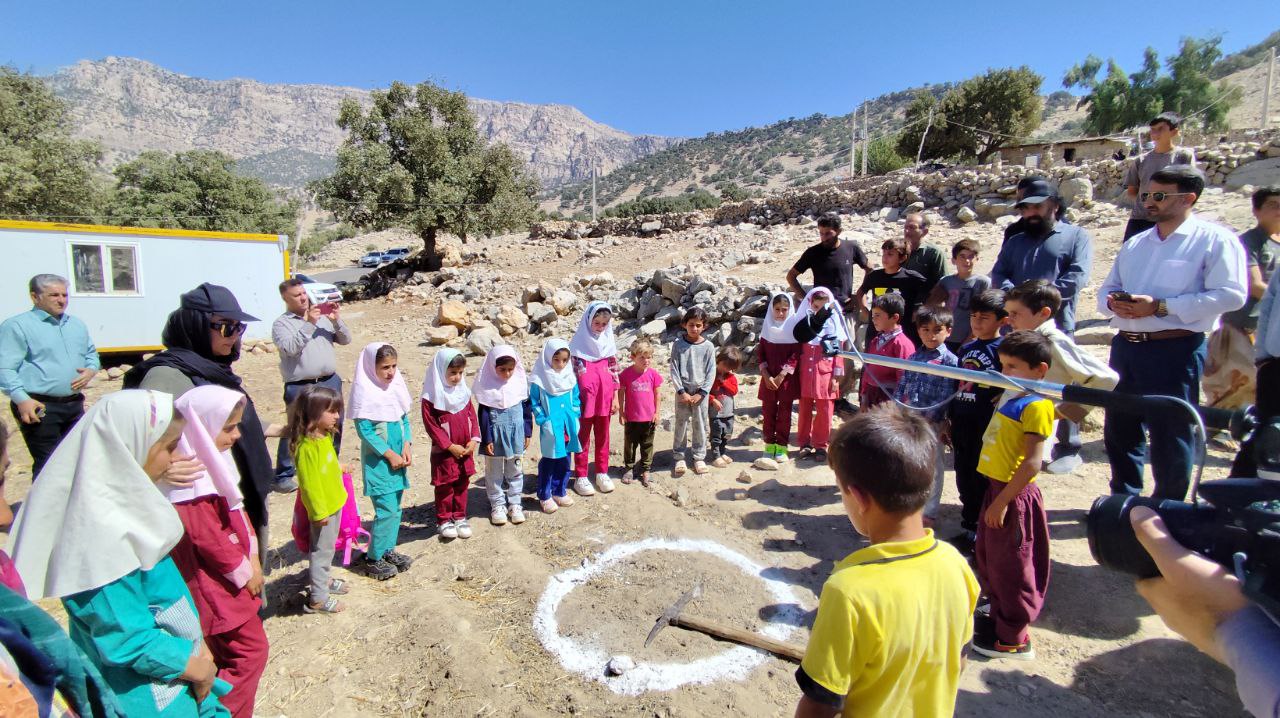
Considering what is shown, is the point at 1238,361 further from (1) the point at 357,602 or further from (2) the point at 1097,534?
(1) the point at 357,602

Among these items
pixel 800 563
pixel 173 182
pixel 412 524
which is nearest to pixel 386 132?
pixel 173 182

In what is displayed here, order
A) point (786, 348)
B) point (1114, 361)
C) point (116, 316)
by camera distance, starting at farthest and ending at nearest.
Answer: point (116, 316) → point (786, 348) → point (1114, 361)

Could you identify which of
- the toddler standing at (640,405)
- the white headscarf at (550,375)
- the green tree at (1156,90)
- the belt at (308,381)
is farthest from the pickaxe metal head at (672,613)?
the green tree at (1156,90)

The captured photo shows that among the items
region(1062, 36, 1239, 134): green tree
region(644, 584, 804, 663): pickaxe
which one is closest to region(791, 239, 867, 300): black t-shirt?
region(644, 584, 804, 663): pickaxe

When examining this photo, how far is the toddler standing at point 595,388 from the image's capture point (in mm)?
5086

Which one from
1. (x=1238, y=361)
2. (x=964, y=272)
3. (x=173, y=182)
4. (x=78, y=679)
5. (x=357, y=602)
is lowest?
(x=357, y=602)

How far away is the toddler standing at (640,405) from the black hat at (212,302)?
2.80 metres

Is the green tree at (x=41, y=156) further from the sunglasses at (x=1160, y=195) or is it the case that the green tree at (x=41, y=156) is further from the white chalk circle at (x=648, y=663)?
the sunglasses at (x=1160, y=195)

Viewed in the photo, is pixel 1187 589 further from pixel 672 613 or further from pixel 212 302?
pixel 212 302

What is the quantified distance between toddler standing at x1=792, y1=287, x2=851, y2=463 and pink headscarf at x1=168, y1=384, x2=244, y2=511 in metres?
4.24

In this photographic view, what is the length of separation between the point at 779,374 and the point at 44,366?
19.4 feet

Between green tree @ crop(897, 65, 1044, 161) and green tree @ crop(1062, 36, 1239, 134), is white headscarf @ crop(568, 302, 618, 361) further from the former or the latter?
green tree @ crop(1062, 36, 1239, 134)

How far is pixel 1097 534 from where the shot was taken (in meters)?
1.30

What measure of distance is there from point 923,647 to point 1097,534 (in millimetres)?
479
